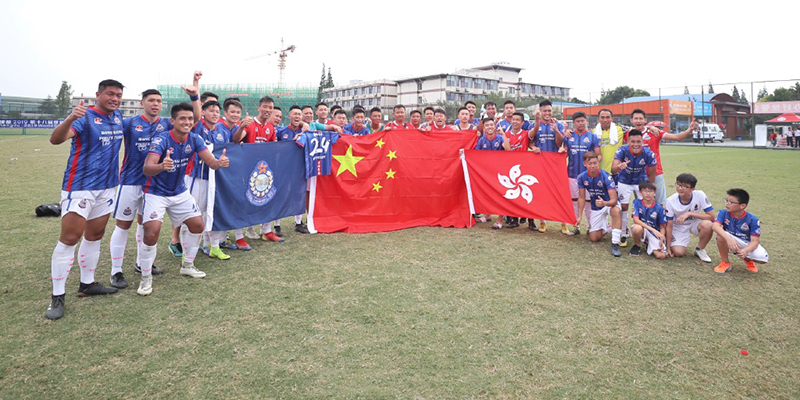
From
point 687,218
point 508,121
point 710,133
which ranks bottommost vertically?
point 687,218

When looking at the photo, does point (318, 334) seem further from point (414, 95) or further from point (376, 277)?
point (414, 95)

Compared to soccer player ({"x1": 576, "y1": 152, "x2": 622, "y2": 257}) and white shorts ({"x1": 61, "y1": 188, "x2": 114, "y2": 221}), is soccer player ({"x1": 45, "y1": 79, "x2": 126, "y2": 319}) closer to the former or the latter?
white shorts ({"x1": 61, "y1": 188, "x2": 114, "y2": 221})

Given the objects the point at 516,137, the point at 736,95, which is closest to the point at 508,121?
the point at 516,137

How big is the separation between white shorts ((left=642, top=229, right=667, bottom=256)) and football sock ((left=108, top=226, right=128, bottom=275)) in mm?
6158

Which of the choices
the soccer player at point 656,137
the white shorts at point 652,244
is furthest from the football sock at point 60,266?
the soccer player at point 656,137

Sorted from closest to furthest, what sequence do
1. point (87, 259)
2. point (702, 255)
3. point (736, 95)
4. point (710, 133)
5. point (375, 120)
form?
point (87, 259), point (702, 255), point (375, 120), point (710, 133), point (736, 95)

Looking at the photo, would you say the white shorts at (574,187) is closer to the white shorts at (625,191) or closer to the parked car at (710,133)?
the white shorts at (625,191)

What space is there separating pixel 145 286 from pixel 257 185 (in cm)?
221

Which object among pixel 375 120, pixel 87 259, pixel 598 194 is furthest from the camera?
pixel 375 120

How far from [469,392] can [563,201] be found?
4.59 meters

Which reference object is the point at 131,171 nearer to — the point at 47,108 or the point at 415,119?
the point at 415,119

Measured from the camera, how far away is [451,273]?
15.4 feet

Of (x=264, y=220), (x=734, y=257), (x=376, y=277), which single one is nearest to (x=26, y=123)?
(x=264, y=220)

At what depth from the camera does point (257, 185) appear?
19.7 ft
